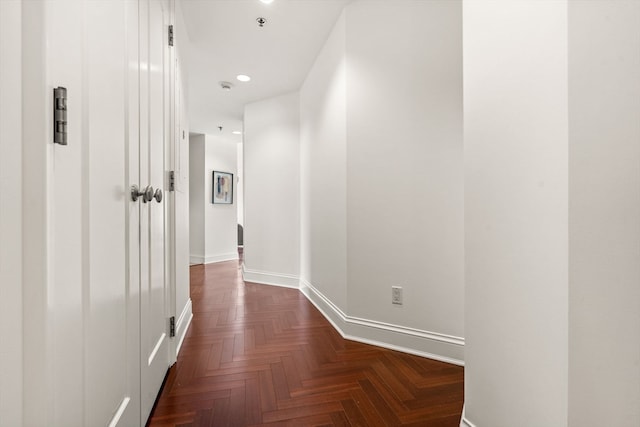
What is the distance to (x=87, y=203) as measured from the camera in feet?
2.53

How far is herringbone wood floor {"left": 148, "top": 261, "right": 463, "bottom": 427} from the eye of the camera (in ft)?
4.53

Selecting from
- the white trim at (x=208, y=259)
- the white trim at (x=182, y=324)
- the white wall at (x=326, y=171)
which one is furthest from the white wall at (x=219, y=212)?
the white trim at (x=182, y=324)

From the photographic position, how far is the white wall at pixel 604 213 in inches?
26.5

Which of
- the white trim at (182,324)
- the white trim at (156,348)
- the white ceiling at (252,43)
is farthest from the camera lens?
the white ceiling at (252,43)

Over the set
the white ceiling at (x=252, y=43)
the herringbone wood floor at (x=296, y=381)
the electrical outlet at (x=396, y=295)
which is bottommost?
the herringbone wood floor at (x=296, y=381)

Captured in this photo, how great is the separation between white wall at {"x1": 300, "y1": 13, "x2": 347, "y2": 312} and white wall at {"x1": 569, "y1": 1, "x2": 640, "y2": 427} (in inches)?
66.5

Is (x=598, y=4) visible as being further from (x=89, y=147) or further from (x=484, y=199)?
(x=89, y=147)

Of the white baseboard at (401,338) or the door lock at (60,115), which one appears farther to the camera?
the white baseboard at (401,338)

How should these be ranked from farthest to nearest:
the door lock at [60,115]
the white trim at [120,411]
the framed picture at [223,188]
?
the framed picture at [223,188] → the white trim at [120,411] → the door lock at [60,115]

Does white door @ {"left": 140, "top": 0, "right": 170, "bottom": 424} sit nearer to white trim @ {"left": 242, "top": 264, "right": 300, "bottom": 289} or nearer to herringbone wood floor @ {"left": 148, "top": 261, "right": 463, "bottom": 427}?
herringbone wood floor @ {"left": 148, "top": 261, "right": 463, "bottom": 427}

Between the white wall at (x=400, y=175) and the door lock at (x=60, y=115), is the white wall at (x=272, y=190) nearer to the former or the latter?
the white wall at (x=400, y=175)

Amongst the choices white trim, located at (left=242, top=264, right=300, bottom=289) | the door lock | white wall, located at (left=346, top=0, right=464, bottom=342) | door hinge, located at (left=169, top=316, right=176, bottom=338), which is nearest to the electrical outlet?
white wall, located at (left=346, top=0, right=464, bottom=342)

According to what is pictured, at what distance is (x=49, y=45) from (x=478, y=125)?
1.25m

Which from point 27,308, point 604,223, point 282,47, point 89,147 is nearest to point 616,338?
point 604,223
